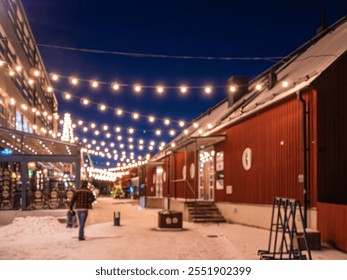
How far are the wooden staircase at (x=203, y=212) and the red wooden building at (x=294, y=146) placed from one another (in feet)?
1.27

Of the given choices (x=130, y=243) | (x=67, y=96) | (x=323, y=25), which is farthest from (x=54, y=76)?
(x=323, y=25)

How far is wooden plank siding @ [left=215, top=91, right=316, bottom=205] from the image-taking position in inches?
628

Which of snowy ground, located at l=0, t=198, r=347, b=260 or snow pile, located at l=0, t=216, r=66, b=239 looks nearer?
snowy ground, located at l=0, t=198, r=347, b=260

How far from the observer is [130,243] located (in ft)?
43.7

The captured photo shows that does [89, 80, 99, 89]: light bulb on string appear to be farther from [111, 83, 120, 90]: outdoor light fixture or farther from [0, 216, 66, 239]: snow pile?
[0, 216, 66, 239]: snow pile

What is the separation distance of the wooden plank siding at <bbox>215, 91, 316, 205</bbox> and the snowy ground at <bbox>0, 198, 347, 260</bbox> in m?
1.65

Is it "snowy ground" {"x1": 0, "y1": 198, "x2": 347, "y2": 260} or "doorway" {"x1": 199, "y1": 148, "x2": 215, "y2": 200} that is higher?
"doorway" {"x1": 199, "y1": 148, "x2": 215, "y2": 200}

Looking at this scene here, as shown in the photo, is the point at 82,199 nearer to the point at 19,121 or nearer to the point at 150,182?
the point at 19,121

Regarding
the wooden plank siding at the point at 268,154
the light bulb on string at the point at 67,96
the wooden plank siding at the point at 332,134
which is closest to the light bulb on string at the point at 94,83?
the light bulb on string at the point at 67,96

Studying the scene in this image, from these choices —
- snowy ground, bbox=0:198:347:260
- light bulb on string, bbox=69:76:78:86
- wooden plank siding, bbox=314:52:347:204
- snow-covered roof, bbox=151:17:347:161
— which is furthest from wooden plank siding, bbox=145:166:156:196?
wooden plank siding, bbox=314:52:347:204

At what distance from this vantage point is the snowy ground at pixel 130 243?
36.7ft

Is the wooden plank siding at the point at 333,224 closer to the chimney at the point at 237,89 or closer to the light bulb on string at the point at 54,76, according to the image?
the light bulb on string at the point at 54,76

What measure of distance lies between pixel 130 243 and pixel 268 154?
22.8 ft
